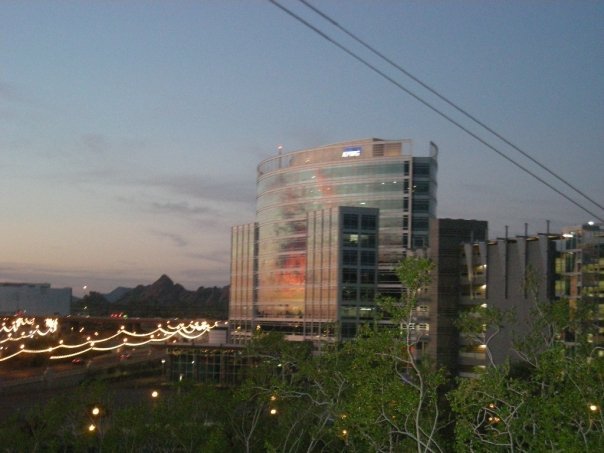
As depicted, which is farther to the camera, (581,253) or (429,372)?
(581,253)


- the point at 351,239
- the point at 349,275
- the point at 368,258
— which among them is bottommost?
the point at 349,275

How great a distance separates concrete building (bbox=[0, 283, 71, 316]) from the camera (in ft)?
539

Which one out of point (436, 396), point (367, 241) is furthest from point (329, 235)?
point (436, 396)

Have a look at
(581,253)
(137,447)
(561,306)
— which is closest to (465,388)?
(561,306)

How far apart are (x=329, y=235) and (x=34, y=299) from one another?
93.9m

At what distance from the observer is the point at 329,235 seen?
96.5m

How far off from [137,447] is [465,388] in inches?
844

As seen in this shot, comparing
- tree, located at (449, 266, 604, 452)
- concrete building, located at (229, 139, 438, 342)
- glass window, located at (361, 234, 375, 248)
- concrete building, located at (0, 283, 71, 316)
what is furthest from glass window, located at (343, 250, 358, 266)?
concrete building, located at (0, 283, 71, 316)

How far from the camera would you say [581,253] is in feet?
191

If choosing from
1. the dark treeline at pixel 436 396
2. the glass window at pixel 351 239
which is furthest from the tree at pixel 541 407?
the glass window at pixel 351 239

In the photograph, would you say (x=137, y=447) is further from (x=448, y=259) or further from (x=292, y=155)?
(x=292, y=155)

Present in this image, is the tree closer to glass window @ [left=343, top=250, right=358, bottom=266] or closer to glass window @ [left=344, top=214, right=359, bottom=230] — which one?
glass window @ [left=343, top=250, right=358, bottom=266]

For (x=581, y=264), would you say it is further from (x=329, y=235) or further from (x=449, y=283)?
(x=329, y=235)

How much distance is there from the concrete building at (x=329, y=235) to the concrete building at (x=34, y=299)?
224ft
